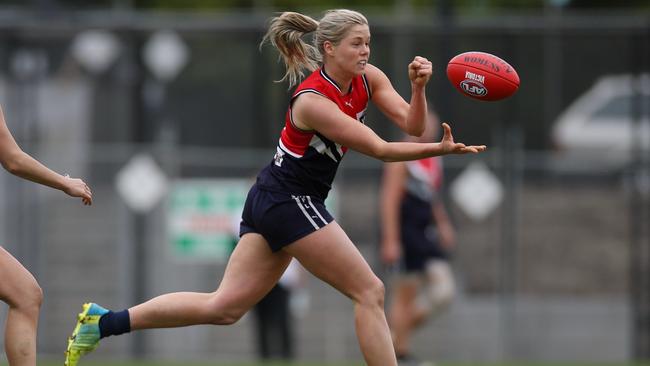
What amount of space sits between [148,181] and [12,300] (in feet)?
25.7

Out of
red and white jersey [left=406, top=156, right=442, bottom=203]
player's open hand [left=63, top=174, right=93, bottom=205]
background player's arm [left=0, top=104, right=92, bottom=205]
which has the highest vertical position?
background player's arm [left=0, top=104, right=92, bottom=205]

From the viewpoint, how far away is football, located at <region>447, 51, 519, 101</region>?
6.05 m

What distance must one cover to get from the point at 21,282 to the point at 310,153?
1492mm

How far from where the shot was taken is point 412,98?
6.00 m

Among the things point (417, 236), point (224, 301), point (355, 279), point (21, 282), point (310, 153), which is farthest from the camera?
point (417, 236)

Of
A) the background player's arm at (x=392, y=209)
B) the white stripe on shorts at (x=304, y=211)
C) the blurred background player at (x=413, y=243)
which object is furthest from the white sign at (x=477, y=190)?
the white stripe on shorts at (x=304, y=211)

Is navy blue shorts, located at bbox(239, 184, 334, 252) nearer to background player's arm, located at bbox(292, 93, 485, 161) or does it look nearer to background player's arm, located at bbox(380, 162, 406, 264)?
background player's arm, located at bbox(292, 93, 485, 161)

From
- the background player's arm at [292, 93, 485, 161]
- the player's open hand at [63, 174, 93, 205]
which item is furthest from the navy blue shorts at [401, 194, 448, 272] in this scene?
the player's open hand at [63, 174, 93, 205]

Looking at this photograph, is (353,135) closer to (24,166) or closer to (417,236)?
(24,166)

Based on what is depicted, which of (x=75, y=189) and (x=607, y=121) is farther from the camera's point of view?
(x=607, y=121)

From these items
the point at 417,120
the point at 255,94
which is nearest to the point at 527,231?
the point at 255,94

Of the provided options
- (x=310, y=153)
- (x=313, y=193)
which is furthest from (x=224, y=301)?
(x=310, y=153)

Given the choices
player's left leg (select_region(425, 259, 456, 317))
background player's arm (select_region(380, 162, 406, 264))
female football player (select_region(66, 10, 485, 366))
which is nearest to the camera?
female football player (select_region(66, 10, 485, 366))

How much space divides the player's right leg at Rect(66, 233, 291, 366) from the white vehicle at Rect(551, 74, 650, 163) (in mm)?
8423
